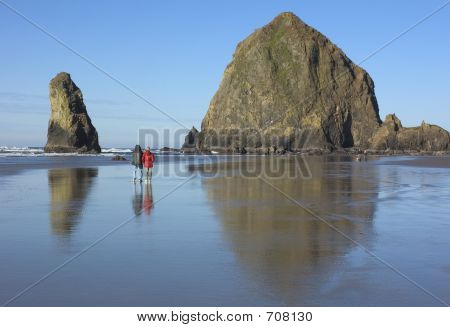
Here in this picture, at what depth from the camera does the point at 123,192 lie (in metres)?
20.3

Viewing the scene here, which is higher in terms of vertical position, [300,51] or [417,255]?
[300,51]

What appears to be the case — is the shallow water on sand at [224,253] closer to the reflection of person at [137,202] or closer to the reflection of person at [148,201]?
the reflection of person at [148,201]

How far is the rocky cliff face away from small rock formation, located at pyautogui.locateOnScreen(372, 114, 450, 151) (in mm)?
11546

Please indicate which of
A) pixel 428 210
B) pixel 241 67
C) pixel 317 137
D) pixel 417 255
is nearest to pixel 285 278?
pixel 417 255

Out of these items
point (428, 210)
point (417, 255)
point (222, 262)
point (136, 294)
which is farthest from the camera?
point (428, 210)

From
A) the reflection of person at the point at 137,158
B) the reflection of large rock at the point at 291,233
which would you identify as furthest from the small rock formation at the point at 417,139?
the reflection of large rock at the point at 291,233

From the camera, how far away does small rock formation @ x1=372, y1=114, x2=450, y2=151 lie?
136000 mm

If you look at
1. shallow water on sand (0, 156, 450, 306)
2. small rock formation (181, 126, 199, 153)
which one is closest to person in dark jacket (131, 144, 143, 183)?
shallow water on sand (0, 156, 450, 306)

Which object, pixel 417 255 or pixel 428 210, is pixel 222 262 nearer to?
pixel 417 255

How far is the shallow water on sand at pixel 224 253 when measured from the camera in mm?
6145

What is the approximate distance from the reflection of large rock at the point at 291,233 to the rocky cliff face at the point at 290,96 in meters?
124

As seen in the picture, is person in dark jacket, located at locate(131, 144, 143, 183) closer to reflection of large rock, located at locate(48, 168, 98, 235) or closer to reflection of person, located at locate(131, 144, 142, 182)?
reflection of person, located at locate(131, 144, 142, 182)

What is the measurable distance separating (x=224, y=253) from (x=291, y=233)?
2595 millimetres
